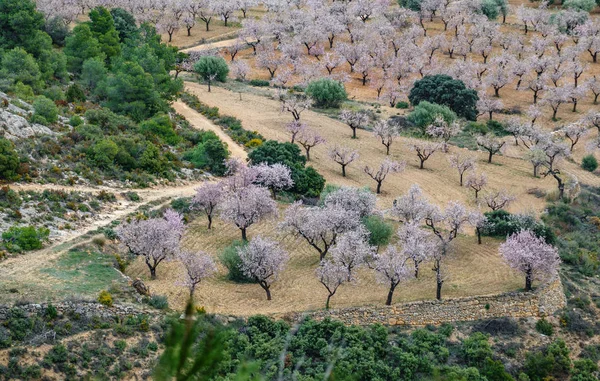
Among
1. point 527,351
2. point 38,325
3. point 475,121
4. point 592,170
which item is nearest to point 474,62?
point 475,121

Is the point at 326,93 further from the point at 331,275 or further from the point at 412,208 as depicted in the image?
the point at 331,275

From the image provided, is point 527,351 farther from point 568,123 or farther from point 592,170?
point 568,123

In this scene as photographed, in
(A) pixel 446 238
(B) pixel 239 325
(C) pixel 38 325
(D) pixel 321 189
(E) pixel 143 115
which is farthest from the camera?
(E) pixel 143 115

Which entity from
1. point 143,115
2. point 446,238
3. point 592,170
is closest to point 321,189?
point 446,238

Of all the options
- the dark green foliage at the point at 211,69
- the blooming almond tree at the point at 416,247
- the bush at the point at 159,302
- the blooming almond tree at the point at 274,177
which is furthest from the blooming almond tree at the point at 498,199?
the dark green foliage at the point at 211,69

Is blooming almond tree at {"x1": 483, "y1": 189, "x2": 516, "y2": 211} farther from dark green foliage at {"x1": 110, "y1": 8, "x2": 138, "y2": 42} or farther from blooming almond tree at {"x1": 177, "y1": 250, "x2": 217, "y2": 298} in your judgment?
dark green foliage at {"x1": 110, "y1": 8, "x2": 138, "y2": 42}

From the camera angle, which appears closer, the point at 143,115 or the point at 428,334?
the point at 428,334

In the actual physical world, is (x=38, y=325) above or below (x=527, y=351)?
above

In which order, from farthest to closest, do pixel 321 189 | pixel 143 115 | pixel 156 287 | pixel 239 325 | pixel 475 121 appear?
pixel 475 121 < pixel 143 115 < pixel 321 189 < pixel 156 287 < pixel 239 325
